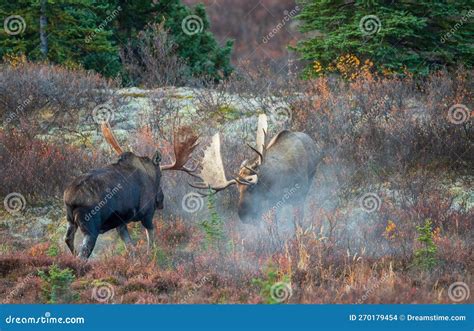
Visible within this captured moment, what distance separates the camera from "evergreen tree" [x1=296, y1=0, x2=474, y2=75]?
16.5 metres

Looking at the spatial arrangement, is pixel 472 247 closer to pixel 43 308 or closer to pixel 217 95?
pixel 43 308

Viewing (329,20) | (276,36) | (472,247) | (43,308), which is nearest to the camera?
(43,308)

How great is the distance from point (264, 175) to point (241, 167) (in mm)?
385

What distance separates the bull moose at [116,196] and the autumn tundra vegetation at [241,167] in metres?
0.03

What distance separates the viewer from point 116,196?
9555 millimetres

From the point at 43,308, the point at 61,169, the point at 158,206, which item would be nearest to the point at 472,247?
the point at 158,206

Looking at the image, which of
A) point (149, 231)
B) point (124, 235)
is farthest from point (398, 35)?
point (124, 235)

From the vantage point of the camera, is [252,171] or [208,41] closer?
[252,171]

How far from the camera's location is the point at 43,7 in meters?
17.8

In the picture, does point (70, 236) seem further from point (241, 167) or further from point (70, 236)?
point (241, 167)

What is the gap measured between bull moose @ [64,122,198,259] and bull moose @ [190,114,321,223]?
38cm

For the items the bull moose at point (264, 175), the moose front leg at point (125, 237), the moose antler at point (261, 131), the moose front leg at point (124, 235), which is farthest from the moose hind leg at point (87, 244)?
the moose antler at point (261, 131)

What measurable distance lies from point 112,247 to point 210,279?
2.17 m

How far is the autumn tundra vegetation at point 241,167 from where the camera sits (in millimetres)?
8695
